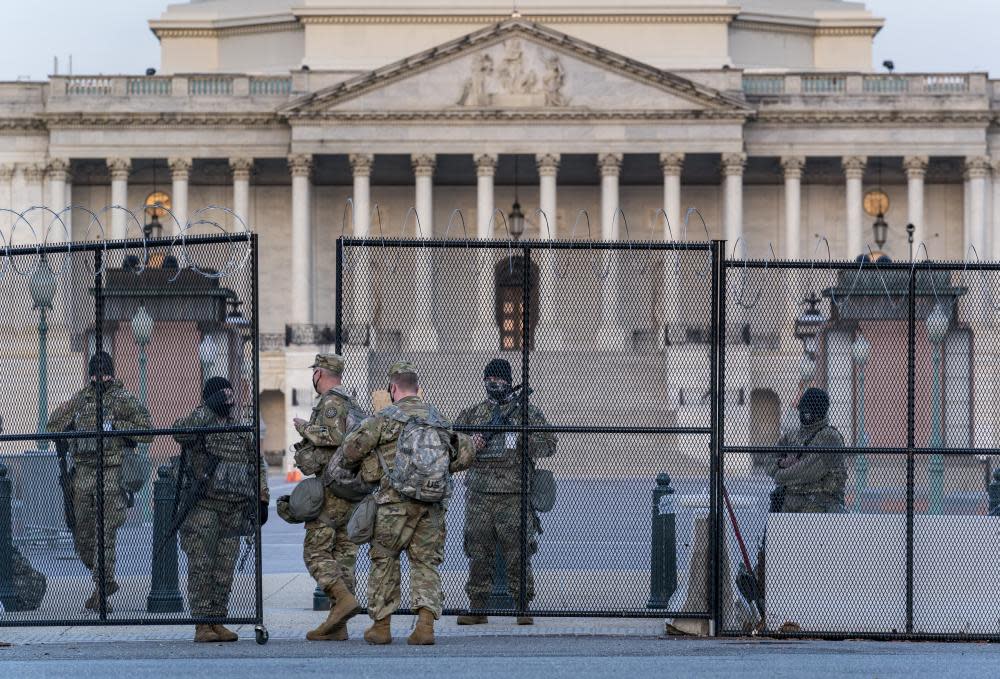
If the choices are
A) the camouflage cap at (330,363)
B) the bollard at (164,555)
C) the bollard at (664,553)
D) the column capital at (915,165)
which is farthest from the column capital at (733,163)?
the camouflage cap at (330,363)

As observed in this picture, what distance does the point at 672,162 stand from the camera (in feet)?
226

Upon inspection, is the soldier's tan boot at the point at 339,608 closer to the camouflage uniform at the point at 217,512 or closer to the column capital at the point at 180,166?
the camouflage uniform at the point at 217,512

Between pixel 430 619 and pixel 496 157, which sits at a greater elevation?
pixel 496 157

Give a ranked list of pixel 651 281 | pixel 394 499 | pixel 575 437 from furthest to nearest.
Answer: pixel 651 281, pixel 575 437, pixel 394 499

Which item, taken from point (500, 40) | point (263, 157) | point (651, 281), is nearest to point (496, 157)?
point (500, 40)

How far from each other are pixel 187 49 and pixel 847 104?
2978 cm

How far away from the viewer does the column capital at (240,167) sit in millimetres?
70562

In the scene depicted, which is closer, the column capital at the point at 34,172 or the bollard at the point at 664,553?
the bollard at the point at 664,553

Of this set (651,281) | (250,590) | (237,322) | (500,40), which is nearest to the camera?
(250,590)

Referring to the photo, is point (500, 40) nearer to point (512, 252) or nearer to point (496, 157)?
point (496, 157)

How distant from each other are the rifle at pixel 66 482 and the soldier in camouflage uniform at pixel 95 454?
0.04 metres

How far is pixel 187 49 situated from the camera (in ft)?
273

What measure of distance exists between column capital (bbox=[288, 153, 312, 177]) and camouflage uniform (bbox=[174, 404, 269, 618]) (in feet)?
174

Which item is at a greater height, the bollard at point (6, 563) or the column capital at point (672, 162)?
the column capital at point (672, 162)
